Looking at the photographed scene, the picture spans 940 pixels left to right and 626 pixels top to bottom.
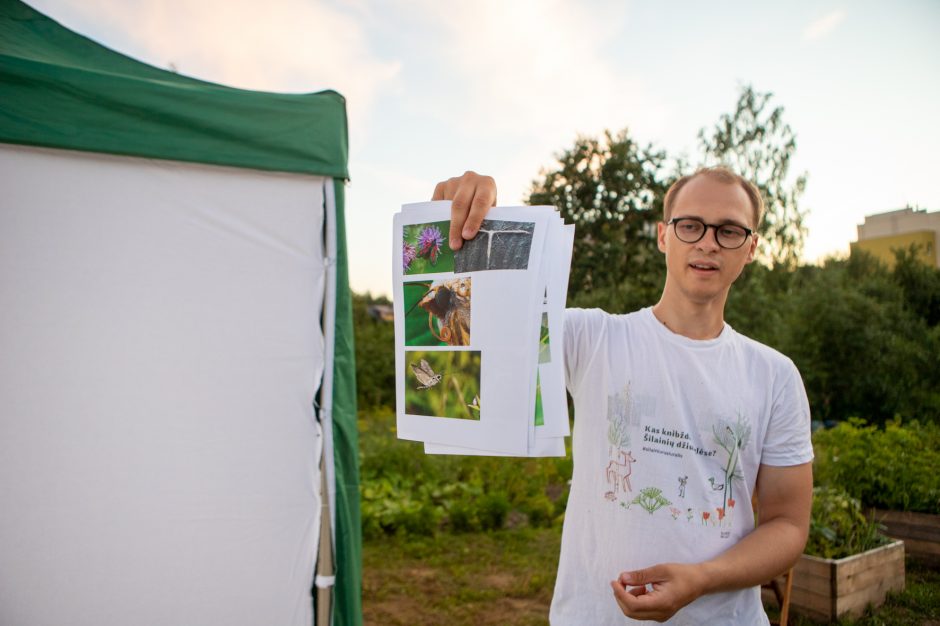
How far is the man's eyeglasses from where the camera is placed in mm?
1480

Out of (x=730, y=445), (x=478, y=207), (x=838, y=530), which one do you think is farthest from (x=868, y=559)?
(x=478, y=207)

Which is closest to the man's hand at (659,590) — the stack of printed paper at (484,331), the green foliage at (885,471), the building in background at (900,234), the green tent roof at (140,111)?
the stack of printed paper at (484,331)

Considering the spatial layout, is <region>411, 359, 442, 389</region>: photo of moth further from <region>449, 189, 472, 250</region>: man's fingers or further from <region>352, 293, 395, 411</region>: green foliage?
<region>352, 293, 395, 411</region>: green foliage

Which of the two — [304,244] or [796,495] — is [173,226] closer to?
[304,244]

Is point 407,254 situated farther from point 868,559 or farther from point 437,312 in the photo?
point 868,559

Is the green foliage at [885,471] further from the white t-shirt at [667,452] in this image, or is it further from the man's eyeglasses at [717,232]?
the man's eyeglasses at [717,232]

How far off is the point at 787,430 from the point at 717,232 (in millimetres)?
537

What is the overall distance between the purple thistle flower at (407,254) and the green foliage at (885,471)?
4.56 meters

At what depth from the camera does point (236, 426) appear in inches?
104

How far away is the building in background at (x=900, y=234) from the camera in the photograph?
32.7 feet

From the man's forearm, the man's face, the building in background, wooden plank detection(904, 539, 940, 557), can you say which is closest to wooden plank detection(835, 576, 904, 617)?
wooden plank detection(904, 539, 940, 557)

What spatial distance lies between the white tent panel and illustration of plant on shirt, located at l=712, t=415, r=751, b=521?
1962 mm

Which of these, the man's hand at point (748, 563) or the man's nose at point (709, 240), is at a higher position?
the man's nose at point (709, 240)

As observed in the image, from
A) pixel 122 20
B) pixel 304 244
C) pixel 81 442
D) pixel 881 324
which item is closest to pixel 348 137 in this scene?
pixel 304 244
